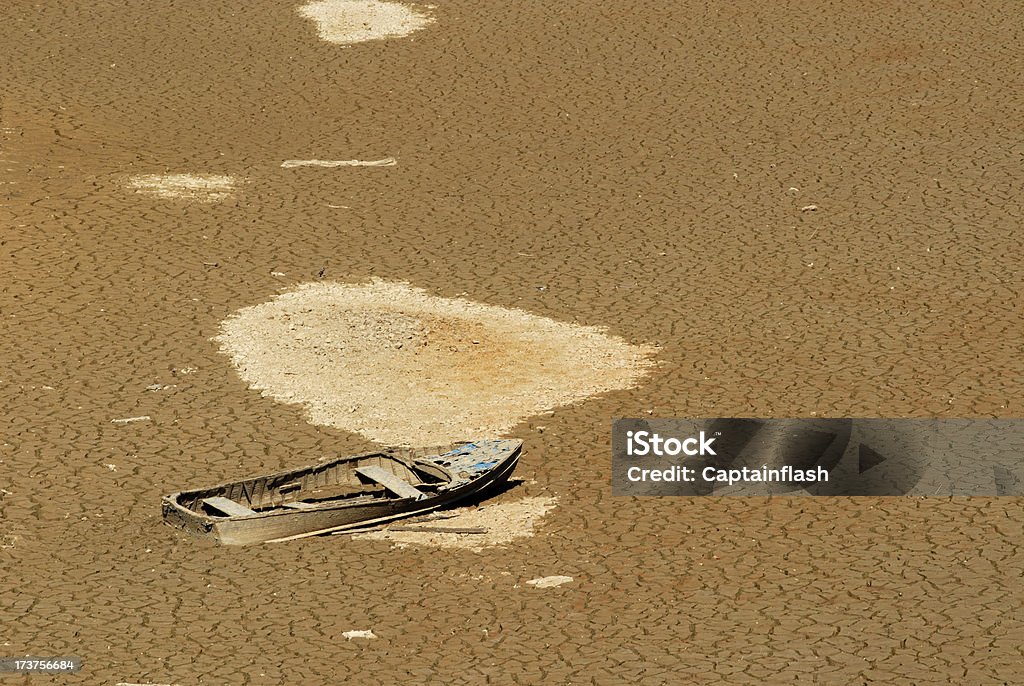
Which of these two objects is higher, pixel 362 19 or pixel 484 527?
pixel 362 19

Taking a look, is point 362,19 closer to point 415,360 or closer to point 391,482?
point 415,360

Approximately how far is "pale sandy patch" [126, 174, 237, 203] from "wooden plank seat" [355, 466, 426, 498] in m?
6.93

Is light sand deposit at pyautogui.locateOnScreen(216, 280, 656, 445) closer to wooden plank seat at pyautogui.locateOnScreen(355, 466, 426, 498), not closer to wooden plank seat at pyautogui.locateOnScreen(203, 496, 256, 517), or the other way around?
wooden plank seat at pyautogui.locateOnScreen(355, 466, 426, 498)

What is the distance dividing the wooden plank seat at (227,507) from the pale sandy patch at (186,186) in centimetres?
709

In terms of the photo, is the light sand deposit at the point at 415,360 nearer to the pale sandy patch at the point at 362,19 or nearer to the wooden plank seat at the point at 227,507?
the wooden plank seat at the point at 227,507

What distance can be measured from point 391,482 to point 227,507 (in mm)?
1195

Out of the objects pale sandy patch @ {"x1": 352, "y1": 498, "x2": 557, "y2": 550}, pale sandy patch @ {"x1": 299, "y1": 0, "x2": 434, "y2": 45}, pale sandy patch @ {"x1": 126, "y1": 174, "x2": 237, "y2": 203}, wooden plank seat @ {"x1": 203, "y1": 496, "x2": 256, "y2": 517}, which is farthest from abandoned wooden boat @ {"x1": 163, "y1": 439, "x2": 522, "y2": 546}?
pale sandy patch @ {"x1": 299, "y1": 0, "x2": 434, "y2": 45}

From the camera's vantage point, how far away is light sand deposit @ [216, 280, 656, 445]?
503 inches

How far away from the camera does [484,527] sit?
11062 millimetres

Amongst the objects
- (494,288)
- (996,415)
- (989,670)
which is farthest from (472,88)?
(989,670)

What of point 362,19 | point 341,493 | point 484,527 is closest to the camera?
point 484,527

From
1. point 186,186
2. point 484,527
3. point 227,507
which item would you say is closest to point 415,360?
point 484,527

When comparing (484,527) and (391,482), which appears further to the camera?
(391,482)

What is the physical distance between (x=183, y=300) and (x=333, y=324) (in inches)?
67.4
